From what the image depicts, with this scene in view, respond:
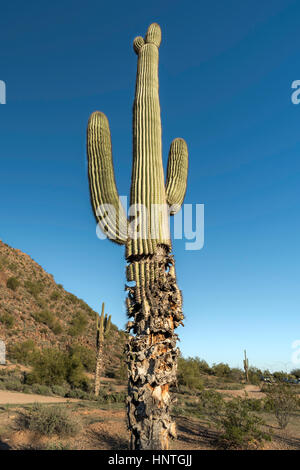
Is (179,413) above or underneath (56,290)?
underneath

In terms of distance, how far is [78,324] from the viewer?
34.8 m

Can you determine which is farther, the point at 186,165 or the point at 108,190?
the point at 186,165

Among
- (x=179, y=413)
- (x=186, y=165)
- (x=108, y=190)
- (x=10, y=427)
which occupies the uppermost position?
(x=186, y=165)

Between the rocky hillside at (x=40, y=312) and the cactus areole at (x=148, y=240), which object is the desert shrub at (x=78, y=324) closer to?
the rocky hillside at (x=40, y=312)

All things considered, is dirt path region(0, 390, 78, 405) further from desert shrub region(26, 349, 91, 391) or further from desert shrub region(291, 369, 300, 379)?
desert shrub region(291, 369, 300, 379)

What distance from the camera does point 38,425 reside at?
291 inches

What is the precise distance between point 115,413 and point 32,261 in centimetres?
3704

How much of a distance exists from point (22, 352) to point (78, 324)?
1116cm

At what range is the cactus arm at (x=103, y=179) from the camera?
544 cm

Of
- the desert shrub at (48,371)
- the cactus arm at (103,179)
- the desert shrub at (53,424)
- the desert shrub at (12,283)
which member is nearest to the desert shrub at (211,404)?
the desert shrub at (53,424)

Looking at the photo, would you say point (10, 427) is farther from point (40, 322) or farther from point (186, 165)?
point (40, 322)

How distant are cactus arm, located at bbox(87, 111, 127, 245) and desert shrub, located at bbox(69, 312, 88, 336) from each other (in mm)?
30160
